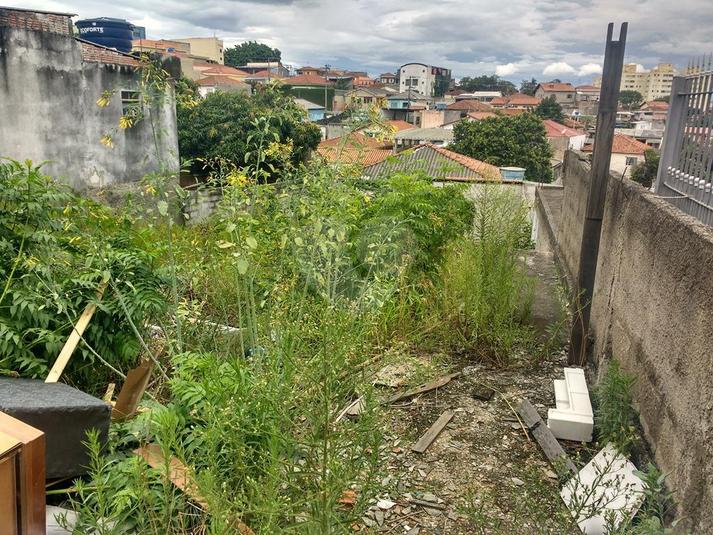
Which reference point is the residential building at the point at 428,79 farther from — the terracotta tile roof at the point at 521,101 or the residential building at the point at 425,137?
the residential building at the point at 425,137

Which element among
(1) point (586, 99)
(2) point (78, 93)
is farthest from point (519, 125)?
(1) point (586, 99)

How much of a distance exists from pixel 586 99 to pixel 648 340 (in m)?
97.3

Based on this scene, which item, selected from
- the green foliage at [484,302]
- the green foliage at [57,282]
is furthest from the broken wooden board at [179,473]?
the green foliage at [484,302]

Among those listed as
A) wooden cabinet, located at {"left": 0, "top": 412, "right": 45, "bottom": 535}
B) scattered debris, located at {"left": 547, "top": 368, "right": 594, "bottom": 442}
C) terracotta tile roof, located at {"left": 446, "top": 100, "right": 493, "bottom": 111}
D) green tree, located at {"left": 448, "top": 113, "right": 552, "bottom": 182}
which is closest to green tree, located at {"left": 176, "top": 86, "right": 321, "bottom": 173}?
green tree, located at {"left": 448, "top": 113, "right": 552, "bottom": 182}

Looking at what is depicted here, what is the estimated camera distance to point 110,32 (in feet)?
55.0

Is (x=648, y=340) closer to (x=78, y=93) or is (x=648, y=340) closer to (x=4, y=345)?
(x=4, y=345)

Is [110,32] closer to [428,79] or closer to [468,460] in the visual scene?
[468,460]

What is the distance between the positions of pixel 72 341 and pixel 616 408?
2947 millimetres

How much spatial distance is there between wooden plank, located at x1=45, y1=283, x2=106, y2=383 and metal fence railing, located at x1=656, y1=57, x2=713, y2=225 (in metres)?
3.36

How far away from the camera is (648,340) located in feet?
9.62

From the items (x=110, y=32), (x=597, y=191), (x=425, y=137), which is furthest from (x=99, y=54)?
(x=425, y=137)

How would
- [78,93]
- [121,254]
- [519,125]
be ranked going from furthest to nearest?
[519,125], [78,93], [121,254]

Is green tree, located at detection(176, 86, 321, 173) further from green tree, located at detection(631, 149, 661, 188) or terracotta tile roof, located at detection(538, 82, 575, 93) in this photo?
terracotta tile roof, located at detection(538, 82, 575, 93)

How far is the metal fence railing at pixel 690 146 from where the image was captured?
312 centimetres
